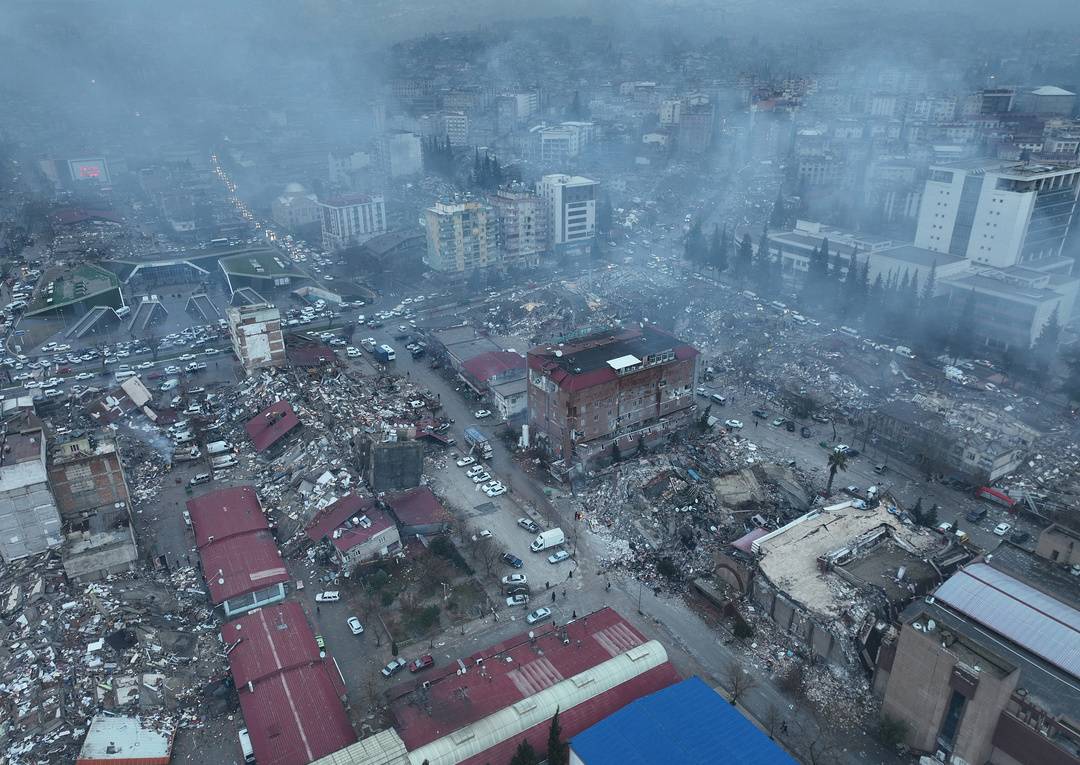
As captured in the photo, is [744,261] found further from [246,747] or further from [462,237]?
[246,747]

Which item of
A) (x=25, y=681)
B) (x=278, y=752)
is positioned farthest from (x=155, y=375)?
(x=278, y=752)

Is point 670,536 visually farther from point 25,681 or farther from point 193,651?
point 25,681

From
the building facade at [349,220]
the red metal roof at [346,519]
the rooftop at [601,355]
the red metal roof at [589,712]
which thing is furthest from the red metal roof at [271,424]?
the building facade at [349,220]

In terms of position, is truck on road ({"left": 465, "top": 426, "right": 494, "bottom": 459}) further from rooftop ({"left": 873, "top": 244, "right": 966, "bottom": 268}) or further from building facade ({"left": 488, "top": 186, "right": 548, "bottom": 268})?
rooftop ({"left": 873, "top": 244, "right": 966, "bottom": 268})

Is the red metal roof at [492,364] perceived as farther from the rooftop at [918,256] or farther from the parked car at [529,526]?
the rooftop at [918,256]

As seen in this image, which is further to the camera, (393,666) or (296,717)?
(393,666)

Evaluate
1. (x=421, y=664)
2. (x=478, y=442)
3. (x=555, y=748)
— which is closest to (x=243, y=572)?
(x=421, y=664)
